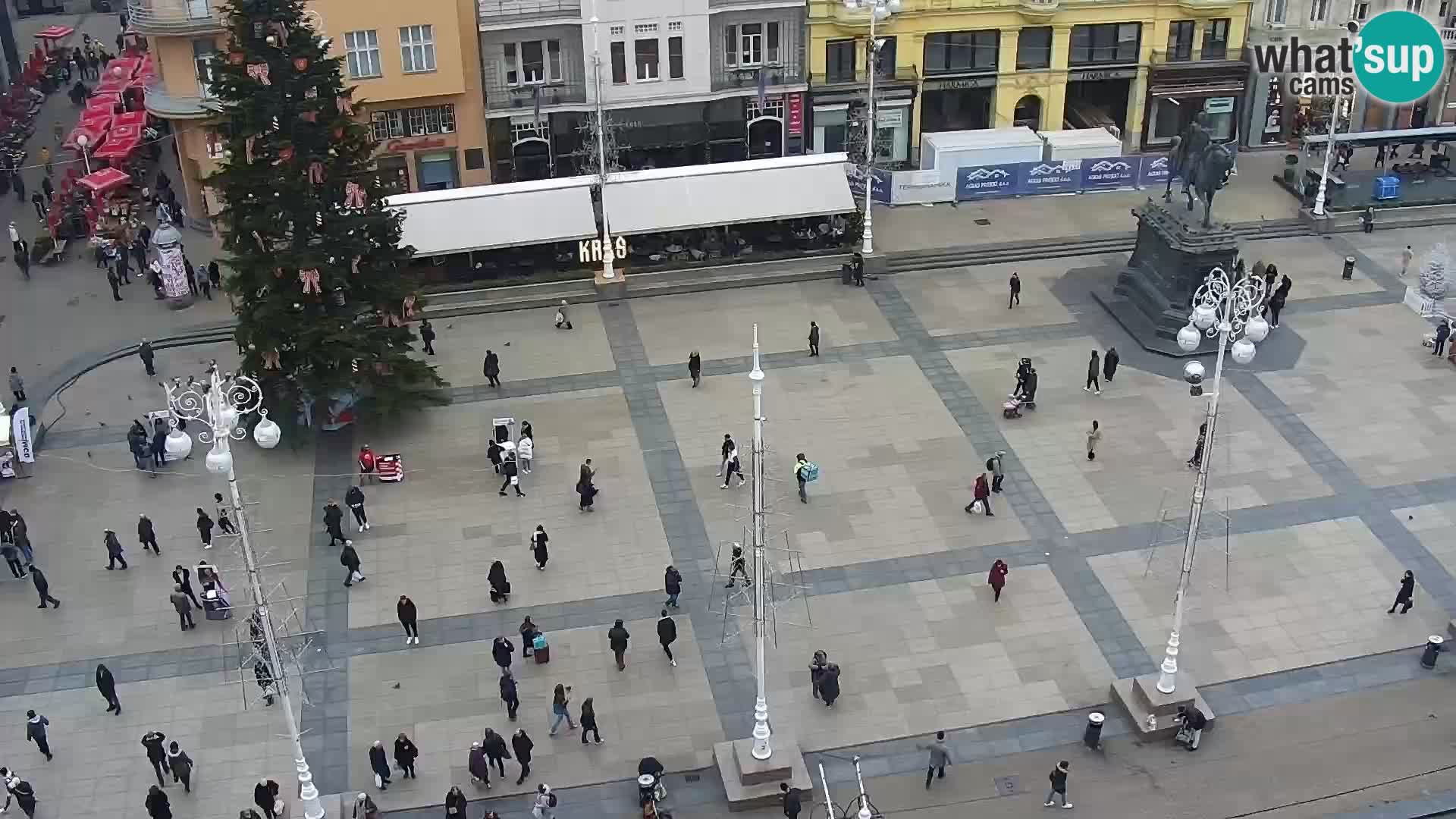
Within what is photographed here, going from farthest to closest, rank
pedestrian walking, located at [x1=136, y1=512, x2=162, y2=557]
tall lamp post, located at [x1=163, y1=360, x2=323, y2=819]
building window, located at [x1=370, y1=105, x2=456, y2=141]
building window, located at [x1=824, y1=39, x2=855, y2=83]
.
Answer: building window, located at [x1=824, y1=39, x2=855, y2=83] < building window, located at [x1=370, y1=105, x2=456, y2=141] < pedestrian walking, located at [x1=136, y1=512, x2=162, y2=557] < tall lamp post, located at [x1=163, y1=360, x2=323, y2=819]

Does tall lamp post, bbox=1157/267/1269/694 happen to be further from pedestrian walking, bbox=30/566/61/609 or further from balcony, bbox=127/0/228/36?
balcony, bbox=127/0/228/36

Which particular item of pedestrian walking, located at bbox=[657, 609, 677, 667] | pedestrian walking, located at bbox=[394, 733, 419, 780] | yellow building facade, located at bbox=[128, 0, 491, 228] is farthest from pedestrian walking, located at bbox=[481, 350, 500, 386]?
pedestrian walking, located at bbox=[394, 733, 419, 780]

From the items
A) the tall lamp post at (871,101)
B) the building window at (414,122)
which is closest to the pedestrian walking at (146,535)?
the building window at (414,122)

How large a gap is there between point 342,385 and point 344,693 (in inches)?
385

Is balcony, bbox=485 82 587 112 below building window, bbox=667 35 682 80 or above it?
below

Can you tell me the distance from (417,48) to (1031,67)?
22954 mm

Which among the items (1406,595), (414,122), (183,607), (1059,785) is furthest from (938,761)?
(414,122)

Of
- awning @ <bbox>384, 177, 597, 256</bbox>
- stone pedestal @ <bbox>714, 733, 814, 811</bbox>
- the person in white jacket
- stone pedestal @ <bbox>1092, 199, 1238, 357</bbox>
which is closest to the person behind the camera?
stone pedestal @ <bbox>714, 733, 814, 811</bbox>

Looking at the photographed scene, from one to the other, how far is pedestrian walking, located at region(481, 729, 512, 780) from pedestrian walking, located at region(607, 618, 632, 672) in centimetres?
313

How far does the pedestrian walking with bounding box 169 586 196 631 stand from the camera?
29.8 metres

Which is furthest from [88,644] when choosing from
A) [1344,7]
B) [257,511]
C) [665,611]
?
[1344,7]

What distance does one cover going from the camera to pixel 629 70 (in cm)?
4934

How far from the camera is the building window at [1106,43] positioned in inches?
2112

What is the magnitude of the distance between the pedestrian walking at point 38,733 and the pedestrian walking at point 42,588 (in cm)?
419
